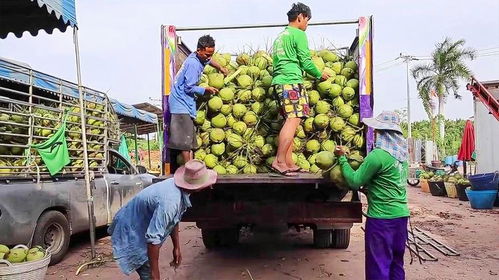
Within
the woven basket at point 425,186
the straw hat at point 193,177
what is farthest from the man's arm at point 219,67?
the woven basket at point 425,186

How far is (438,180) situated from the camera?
15609 mm

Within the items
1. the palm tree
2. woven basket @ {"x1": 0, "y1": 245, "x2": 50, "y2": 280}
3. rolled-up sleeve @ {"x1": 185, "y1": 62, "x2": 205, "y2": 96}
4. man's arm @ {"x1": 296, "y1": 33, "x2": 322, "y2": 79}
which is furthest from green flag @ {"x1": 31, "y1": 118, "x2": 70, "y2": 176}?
the palm tree

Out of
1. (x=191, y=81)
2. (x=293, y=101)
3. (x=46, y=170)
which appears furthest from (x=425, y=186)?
(x=191, y=81)

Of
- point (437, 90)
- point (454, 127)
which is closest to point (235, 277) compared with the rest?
point (437, 90)

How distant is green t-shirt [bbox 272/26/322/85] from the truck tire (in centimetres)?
368

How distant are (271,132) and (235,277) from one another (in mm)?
1753

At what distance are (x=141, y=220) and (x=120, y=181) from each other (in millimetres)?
4941

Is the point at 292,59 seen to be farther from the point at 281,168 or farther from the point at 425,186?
the point at 425,186

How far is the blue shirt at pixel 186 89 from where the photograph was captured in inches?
195

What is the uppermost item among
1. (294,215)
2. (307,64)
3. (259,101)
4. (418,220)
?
(307,64)

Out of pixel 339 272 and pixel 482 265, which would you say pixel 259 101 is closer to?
pixel 339 272

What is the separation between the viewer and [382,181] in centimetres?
395

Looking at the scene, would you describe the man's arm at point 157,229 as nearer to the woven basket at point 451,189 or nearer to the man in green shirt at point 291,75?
the man in green shirt at point 291,75

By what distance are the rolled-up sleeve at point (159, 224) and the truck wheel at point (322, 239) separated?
3645 mm
